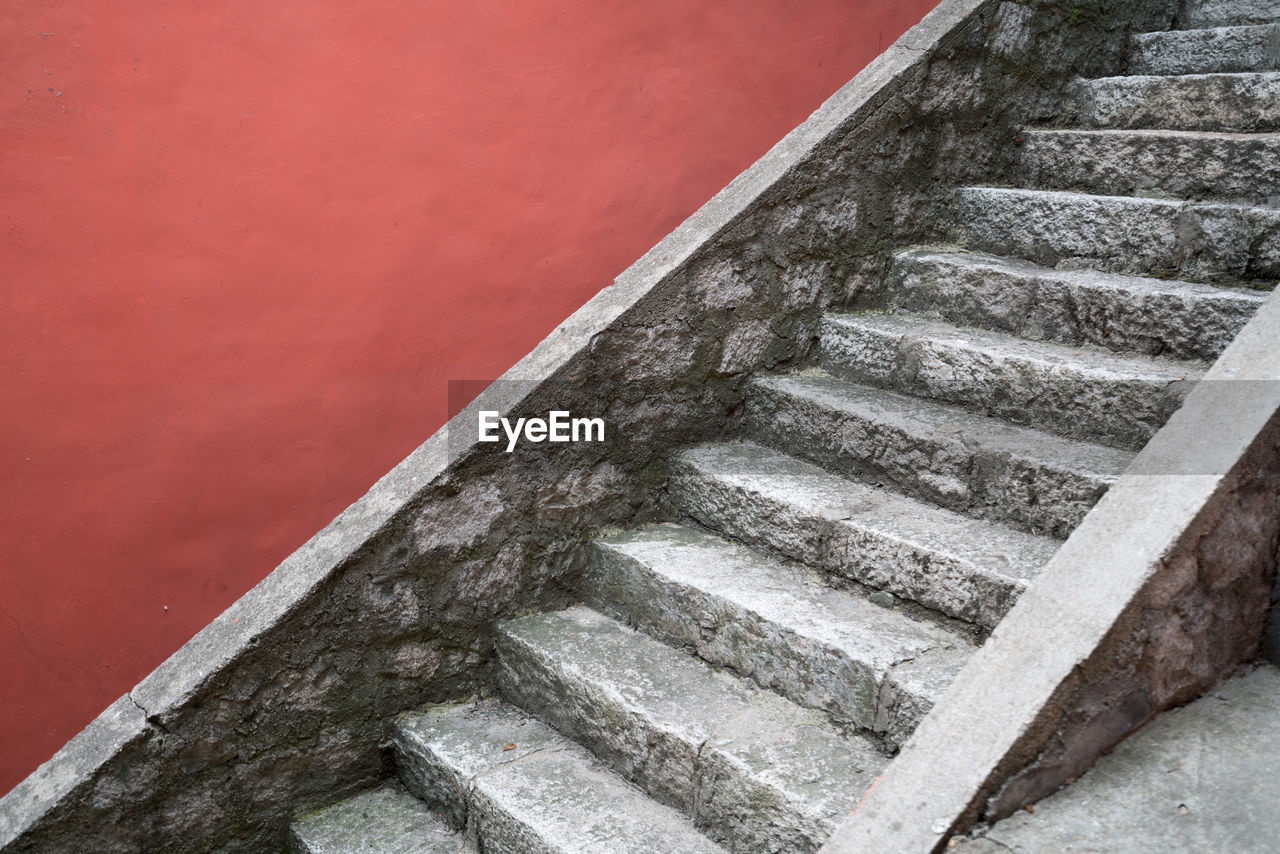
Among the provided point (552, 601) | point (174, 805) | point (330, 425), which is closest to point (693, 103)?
point (330, 425)

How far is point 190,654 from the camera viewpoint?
224 centimetres

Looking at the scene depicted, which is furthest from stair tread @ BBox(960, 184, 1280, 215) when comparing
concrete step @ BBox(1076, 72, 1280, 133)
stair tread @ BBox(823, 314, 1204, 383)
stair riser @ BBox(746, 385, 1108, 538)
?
stair riser @ BBox(746, 385, 1108, 538)

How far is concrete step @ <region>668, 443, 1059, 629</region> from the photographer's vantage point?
6.52 feet

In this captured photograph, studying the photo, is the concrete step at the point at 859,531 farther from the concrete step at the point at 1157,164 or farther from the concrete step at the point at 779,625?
the concrete step at the point at 1157,164

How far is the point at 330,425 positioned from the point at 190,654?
1.06 metres

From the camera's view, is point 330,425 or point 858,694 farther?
point 330,425

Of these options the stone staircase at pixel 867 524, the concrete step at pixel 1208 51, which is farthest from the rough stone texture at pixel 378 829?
the concrete step at pixel 1208 51

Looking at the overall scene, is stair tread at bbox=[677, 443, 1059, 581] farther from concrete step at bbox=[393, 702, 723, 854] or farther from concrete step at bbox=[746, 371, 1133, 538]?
concrete step at bbox=[393, 702, 723, 854]

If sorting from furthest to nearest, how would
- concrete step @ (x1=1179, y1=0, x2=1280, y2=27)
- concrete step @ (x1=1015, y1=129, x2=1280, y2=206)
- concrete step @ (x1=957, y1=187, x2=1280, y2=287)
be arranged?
concrete step @ (x1=1179, y1=0, x2=1280, y2=27) → concrete step @ (x1=1015, y1=129, x2=1280, y2=206) → concrete step @ (x1=957, y1=187, x2=1280, y2=287)

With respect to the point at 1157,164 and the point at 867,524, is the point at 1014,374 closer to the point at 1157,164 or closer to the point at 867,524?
the point at 867,524

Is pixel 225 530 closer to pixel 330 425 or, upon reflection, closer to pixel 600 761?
pixel 330 425

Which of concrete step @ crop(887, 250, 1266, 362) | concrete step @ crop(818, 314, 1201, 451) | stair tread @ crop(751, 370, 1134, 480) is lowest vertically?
stair tread @ crop(751, 370, 1134, 480)

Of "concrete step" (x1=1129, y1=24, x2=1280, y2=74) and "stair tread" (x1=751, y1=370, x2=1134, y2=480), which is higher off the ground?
"concrete step" (x1=1129, y1=24, x2=1280, y2=74)

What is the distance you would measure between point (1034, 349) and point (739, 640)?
109cm
